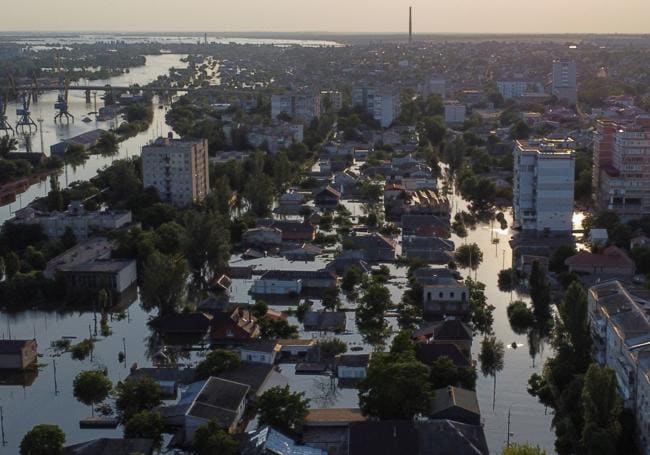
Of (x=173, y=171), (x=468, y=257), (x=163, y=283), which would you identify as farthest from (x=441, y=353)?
(x=173, y=171)

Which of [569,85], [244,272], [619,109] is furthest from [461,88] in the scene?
[244,272]

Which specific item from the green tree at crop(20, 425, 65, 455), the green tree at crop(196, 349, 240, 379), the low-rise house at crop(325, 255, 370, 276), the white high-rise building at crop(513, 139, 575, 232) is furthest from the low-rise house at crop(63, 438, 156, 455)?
the white high-rise building at crop(513, 139, 575, 232)

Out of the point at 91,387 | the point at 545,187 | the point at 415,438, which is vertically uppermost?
the point at 545,187

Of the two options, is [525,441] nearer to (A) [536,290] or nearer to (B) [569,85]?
(A) [536,290]

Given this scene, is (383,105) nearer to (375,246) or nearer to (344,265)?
(375,246)

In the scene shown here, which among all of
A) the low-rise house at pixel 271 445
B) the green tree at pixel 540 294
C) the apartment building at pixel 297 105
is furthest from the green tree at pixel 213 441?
the apartment building at pixel 297 105

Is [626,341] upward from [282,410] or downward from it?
upward

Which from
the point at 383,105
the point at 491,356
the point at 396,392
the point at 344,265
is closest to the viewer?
the point at 396,392
